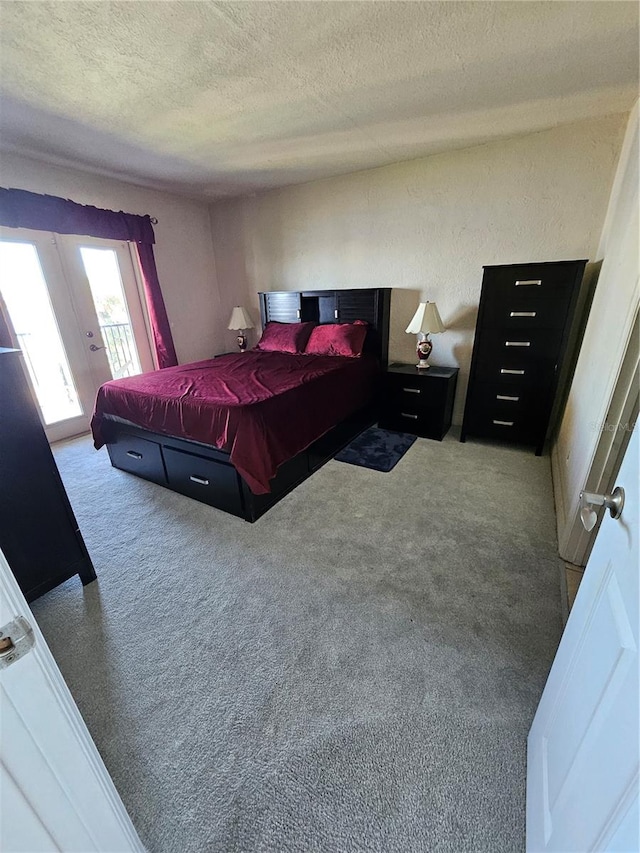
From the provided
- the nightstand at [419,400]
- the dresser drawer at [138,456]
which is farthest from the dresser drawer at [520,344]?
the dresser drawer at [138,456]

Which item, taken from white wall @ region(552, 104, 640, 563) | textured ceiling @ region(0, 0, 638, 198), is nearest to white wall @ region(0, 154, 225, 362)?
textured ceiling @ region(0, 0, 638, 198)

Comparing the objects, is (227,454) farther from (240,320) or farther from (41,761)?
(240,320)

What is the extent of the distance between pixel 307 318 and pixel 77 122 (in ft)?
7.52

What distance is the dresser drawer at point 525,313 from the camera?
2506 millimetres

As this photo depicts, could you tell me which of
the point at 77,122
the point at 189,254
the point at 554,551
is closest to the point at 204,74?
the point at 77,122

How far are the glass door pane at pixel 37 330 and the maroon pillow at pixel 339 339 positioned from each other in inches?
94.5

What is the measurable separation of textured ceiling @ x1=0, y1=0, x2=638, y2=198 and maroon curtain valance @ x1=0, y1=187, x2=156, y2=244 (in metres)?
0.34

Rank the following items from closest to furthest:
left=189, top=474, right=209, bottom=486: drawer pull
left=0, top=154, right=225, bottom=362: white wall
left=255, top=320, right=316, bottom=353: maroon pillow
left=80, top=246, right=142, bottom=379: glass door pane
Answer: left=189, top=474, right=209, bottom=486: drawer pull < left=0, top=154, right=225, bottom=362: white wall < left=80, top=246, right=142, bottom=379: glass door pane < left=255, top=320, right=316, bottom=353: maroon pillow

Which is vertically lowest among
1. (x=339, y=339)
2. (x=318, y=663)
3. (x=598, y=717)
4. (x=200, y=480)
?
(x=318, y=663)

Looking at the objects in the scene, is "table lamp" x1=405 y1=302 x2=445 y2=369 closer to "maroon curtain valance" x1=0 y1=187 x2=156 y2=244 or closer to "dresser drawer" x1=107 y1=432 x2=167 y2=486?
"dresser drawer" x1=107 y1=432 x2=167 y2=486

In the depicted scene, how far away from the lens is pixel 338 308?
3.63 meters

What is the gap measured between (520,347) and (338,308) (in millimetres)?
1759

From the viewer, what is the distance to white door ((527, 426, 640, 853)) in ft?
1.65

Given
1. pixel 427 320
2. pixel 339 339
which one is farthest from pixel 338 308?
pixel 427 320
